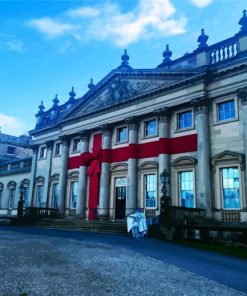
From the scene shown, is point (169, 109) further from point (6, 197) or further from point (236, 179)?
point (6, 197)

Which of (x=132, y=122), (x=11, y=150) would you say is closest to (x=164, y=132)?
(x=132, y=122)

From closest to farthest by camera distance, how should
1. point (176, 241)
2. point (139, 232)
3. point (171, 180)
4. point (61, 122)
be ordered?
point (176, 241), point (139, 232), point (171, 180), point (61, 122)

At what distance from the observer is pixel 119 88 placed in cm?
Result: 2644

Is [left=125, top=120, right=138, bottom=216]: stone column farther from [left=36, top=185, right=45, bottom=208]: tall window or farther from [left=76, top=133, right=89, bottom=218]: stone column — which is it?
[left=36, top=185, right=45, bottom=208]: tall window

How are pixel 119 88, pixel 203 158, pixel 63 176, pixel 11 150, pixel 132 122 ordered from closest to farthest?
pixel 203 158 < pixel 132 122 < pixel 119 88 < pixel 63 176 < pixel 11 150

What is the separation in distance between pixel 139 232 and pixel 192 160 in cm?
652

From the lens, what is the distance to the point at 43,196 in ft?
102

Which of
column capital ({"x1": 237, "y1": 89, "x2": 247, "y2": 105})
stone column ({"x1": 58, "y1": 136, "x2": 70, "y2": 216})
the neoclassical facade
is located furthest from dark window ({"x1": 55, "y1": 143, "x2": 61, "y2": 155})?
column capital ({"x1": 237, "y1": 89, "x2": 247, "y2": 105})

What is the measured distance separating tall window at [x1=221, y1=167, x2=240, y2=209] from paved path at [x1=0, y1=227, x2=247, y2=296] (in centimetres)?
882

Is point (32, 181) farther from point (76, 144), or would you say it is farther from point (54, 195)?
point (76, 144)

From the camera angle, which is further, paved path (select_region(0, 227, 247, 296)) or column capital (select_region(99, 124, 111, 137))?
column capital (select_region(99, 124, 111, 137))

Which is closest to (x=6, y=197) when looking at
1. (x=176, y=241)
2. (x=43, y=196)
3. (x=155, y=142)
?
(x=43, y=196)

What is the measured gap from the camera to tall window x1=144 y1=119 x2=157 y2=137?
23719 mm

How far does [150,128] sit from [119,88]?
16.5 feet
